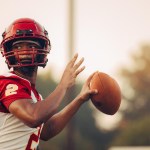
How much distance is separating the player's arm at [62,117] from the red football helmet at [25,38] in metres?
0.38

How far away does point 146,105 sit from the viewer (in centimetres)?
4406

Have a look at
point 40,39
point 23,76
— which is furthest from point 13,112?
point 40,39

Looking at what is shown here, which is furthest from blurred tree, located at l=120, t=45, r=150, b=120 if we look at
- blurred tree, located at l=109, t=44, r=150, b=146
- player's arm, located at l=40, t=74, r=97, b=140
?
player's arm, located at l=40, t=74, r=97, b=140

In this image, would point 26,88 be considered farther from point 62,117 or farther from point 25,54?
point 62,117

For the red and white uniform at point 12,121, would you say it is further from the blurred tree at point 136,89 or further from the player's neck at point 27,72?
the blurred tree at point 136,89

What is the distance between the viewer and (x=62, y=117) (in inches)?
194

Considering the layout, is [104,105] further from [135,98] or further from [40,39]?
[135,98]

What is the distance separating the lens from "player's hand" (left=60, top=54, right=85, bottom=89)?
14.1 ft

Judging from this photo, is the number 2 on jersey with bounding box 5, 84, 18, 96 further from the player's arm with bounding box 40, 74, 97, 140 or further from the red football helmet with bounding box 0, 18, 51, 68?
the player's arm with bounding box 40, 74, 97, 140

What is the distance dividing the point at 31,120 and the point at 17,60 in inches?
22.6

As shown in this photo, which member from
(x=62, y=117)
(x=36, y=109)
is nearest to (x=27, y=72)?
(x=36, y=109)

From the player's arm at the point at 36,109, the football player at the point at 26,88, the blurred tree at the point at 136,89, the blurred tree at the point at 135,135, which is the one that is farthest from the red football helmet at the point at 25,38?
the blurred tree at the point at 136,89

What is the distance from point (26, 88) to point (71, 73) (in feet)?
1.13

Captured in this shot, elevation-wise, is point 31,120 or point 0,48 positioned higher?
point 0,48
